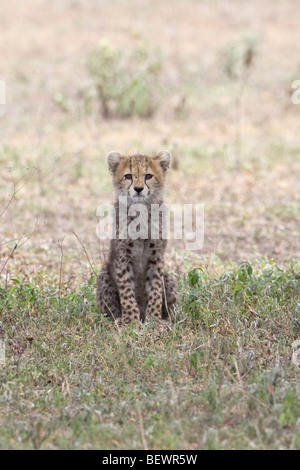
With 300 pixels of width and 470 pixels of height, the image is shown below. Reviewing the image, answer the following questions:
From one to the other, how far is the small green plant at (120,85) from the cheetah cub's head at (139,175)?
820 centimetres

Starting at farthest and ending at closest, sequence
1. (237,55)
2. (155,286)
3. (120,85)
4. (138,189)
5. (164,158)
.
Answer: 1. (237,55)
2. (120,85)
3. (164,158)
4. (155,286)
5. (138,189)

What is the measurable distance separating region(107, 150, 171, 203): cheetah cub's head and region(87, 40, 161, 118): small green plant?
8196 millimetres

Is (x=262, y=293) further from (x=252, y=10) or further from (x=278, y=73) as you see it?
(x=252, y=10)

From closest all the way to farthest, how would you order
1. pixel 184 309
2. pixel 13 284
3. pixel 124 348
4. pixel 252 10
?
pixel 124 348 < pixel 184 309 < pixel 13 284 < pixel 252 10

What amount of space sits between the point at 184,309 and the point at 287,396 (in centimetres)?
180

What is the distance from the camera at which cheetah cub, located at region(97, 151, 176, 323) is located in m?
6.08

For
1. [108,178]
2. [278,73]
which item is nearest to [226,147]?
[108,178]

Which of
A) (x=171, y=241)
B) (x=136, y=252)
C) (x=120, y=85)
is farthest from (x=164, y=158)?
(x=120, y=85)

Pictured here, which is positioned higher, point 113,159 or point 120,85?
point 120,85

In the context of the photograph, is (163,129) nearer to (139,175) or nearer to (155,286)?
(139,175)

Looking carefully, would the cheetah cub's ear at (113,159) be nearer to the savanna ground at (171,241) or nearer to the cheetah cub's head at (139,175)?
the cheetah cub's head at (139,175)

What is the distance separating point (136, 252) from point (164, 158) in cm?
81

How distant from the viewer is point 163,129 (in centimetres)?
1389

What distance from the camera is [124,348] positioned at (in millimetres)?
5254
